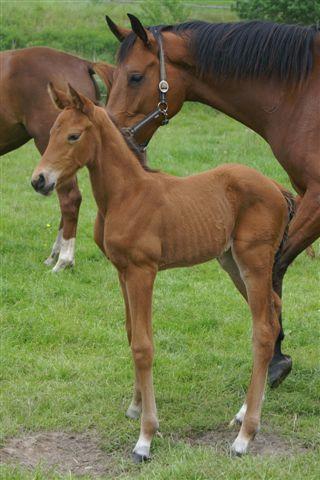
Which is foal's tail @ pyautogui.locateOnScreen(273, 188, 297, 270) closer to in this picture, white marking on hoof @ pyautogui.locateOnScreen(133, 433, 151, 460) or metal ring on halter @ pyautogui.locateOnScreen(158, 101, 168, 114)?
metal ring on halter @ pyautogui.locateOnScreen(158, 101, 168, 114)

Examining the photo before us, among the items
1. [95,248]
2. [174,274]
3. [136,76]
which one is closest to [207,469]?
[136,76]

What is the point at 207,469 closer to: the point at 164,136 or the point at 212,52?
the point at 212,52

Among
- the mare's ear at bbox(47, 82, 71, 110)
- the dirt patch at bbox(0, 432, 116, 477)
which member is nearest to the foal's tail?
the mare's ear at bbox(47, 82, 71, 110)

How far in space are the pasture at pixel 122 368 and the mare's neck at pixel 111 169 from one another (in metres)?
1.26

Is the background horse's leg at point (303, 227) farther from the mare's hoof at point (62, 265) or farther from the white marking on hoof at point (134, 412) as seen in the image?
the mare's hoof at point (62, 265)

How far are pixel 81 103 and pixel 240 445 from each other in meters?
1.81

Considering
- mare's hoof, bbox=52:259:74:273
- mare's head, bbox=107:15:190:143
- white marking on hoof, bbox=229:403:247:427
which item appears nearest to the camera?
white marking on hoof, bbox=229:403:247:427

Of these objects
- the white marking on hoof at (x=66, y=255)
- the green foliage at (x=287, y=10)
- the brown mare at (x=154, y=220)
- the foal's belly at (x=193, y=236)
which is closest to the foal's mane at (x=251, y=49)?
the brown mare at (x=154, y=220)

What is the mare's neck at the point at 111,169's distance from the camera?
4.03m

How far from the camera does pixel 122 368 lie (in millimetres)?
5352

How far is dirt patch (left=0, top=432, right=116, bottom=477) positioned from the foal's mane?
236cm

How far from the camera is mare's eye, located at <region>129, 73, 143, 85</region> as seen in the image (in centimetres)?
517

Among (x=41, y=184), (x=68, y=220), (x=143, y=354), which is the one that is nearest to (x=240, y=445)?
(x=143, y=354)

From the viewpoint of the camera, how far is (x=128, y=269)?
13.1ft
